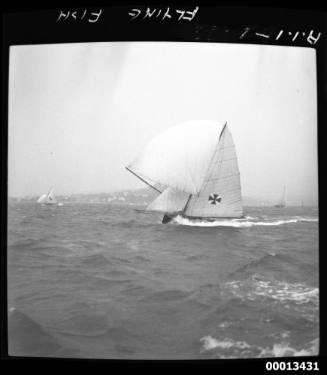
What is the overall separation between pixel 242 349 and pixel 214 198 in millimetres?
979

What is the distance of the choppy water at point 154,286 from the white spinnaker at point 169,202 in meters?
0.07

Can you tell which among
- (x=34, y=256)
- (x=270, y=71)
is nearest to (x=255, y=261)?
(x=270, y=71)

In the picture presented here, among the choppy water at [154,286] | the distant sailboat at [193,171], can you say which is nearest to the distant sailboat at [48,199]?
the choppy water at [154,286]

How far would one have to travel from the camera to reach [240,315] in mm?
2062

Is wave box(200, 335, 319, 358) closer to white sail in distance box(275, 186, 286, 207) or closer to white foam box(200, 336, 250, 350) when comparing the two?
white foam box(200, 336, 250, 350)

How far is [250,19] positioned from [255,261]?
1610 millimetres

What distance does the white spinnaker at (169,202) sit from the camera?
214 cm

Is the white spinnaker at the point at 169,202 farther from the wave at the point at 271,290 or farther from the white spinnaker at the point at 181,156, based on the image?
the wave at the point at 271,290

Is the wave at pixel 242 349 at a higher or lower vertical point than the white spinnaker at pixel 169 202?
lower

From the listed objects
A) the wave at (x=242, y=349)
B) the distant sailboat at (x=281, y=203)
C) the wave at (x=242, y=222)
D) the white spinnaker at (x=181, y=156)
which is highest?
the white spinnaker at (x=181, y=156)

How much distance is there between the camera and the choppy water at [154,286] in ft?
6.66

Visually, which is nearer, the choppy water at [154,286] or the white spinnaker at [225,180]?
the choppy water at [154,286]

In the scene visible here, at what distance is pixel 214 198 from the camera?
222cm

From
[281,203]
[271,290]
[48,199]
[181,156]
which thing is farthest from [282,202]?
[48,199]
